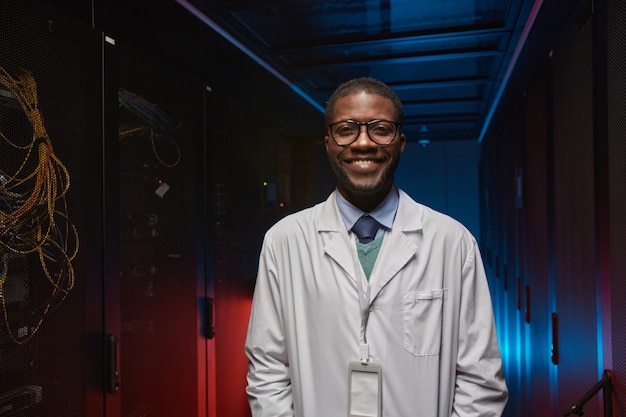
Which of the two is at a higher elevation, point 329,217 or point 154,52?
point 154,52

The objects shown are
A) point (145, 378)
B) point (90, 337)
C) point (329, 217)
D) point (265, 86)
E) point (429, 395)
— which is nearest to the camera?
point (429, 395)

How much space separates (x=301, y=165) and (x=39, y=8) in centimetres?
Answer: 299

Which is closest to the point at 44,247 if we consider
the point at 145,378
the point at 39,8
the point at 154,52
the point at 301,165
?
the point at 39,8

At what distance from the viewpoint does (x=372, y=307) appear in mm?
1300

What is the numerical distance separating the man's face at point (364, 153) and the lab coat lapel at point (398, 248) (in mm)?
113

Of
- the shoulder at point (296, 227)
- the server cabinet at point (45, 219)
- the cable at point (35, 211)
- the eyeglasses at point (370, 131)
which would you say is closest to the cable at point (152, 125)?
the server cabinet at point (45, 219)

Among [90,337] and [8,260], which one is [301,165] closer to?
[90,337]

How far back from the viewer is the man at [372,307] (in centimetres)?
128

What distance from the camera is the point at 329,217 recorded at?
4.64 feet

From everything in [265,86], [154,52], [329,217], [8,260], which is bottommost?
[8,260]

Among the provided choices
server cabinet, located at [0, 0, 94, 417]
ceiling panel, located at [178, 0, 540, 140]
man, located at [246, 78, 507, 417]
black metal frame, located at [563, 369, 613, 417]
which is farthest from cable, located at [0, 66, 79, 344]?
black metal frame, located at [563, 369, 613, 417]

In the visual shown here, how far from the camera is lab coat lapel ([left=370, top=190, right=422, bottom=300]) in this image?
1.29m

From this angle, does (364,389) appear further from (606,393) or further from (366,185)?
(606,393)

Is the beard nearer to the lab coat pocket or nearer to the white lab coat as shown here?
the white lab coat
